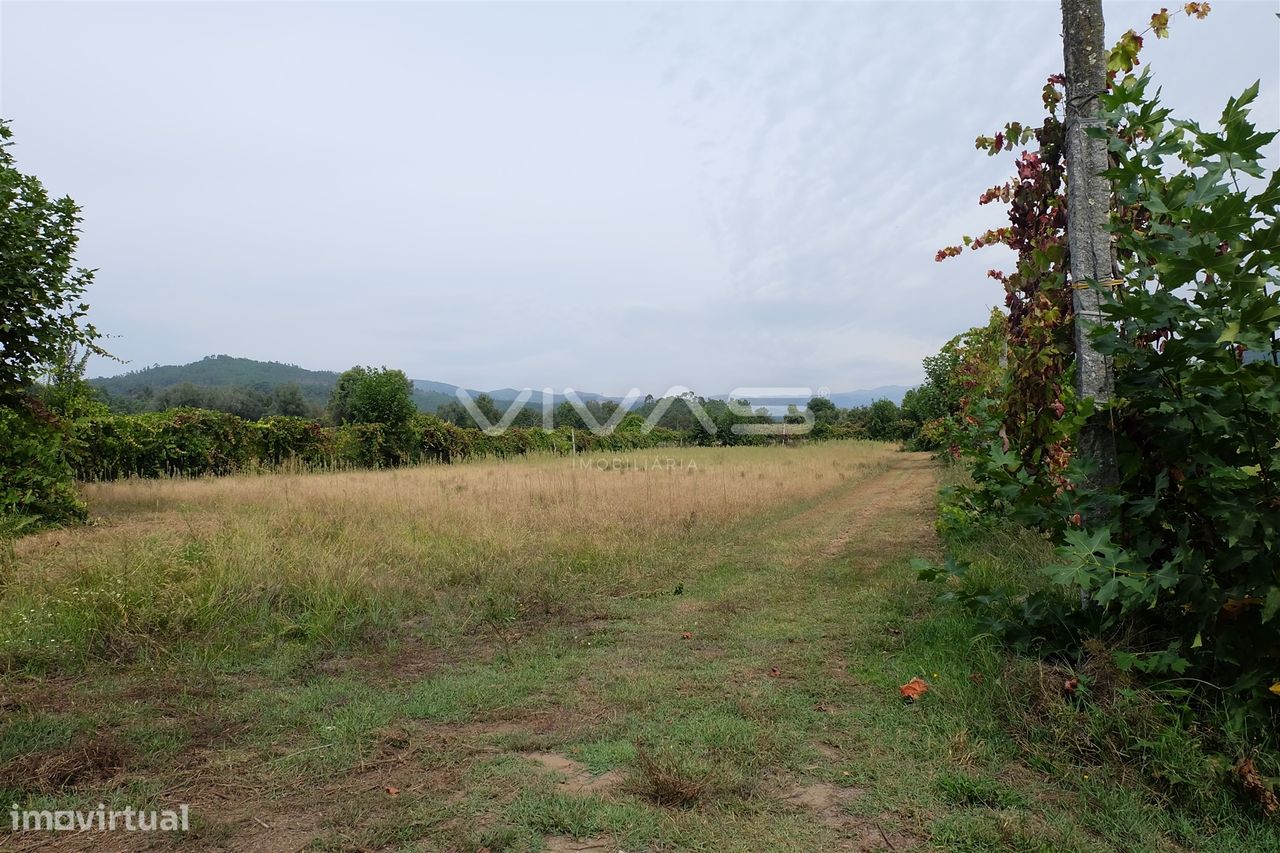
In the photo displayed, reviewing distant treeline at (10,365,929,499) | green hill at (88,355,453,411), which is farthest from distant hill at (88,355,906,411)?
distant treeline at (10,365,929,499)

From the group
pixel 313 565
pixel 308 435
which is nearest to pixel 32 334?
pixel 313 565

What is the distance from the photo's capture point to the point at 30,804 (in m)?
2.62

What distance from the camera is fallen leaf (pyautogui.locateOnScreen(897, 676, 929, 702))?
3510mm

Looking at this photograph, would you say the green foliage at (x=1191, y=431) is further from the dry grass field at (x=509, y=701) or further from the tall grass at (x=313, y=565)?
the tall grass at (x=313, y=565)

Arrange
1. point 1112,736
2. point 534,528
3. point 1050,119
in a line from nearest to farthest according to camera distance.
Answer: point 1112,736
point 1050,119
point 534,528

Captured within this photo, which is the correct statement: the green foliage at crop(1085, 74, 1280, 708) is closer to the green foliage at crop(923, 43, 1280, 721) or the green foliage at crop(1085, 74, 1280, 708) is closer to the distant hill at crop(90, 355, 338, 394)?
the green foliage at crop(923, 43, 1280, 721)

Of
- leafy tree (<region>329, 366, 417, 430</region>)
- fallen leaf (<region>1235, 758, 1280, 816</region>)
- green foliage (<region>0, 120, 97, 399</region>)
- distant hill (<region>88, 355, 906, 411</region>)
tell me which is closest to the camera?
fallen leaf (<region>1235, 758, 1280, 816</region>)

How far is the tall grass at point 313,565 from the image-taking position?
15.0 feet

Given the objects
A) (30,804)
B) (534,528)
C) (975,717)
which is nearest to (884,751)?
(975,717)

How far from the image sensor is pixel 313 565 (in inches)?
226

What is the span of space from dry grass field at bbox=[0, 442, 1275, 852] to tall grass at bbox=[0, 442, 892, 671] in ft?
0.12

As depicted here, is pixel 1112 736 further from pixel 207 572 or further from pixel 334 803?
pixel 207 572

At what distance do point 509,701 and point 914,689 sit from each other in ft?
7.62

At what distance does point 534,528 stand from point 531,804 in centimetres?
627
